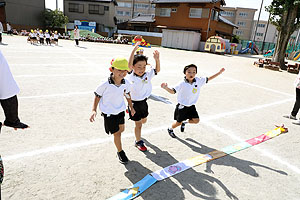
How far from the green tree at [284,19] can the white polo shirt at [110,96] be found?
1716 centimetres

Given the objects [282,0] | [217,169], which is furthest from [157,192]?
[282,0]

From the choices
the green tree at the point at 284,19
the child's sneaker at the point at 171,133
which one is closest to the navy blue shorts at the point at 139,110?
the child's sneaker at the point at 171,133

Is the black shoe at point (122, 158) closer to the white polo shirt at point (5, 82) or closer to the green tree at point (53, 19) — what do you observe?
the white polo shirt at point (5, 82)

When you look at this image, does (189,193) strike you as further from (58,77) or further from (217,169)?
(58,77)

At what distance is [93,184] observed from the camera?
2.62 metres

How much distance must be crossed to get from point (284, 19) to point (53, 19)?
3745 cm

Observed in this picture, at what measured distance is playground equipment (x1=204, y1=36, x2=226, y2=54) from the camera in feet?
94.1

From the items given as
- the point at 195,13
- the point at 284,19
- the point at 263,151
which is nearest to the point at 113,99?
the point at 263,151

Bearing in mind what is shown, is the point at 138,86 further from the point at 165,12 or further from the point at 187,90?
the point at 165,12

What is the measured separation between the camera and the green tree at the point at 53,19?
3847 cm

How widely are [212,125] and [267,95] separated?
15.0 feet

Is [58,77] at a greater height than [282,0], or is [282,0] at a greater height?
[282,0]

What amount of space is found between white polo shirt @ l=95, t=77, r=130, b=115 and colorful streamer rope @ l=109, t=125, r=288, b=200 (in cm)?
103

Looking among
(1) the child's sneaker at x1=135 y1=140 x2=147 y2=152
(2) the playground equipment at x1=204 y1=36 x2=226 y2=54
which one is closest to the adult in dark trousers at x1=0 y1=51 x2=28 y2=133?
(1) the child's sneaker at x1=135 y1=140 x2=147 y2=152
